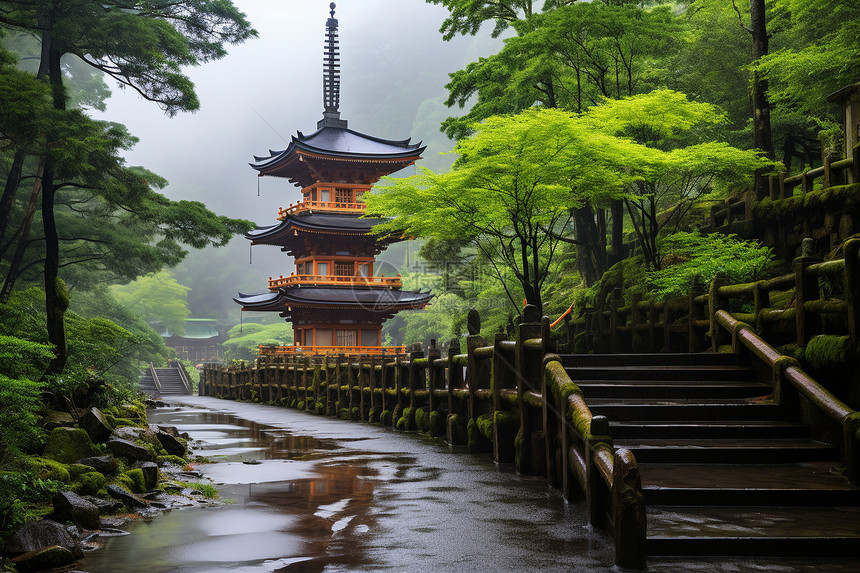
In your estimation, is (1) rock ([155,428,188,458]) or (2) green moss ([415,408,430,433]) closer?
(1) rock ([155,428,188,458])

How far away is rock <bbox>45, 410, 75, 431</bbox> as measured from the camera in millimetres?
9469

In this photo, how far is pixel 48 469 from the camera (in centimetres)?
755

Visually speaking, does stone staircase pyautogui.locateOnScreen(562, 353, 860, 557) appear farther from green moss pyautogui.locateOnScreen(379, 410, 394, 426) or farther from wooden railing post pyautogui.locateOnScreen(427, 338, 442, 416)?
green moss pyautogui.locateOnScreen(379, 410, 394, 426)

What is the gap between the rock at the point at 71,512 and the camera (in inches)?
261

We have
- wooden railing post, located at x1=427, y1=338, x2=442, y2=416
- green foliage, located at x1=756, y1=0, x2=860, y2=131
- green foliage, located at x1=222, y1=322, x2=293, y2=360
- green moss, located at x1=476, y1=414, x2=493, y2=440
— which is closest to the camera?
Answer: green moss, located at x1=476, y1=414, x2=493, y2=440

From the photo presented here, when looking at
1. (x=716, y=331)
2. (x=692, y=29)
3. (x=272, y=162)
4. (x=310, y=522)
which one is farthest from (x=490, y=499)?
(x=272, y=162)

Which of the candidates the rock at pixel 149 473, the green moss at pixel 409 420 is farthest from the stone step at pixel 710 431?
the green moss at pixel 409 420

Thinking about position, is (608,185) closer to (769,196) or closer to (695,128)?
(769,196)

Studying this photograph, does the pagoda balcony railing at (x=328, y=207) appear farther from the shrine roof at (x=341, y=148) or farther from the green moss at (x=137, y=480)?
the green moss at (x=137, y=480)

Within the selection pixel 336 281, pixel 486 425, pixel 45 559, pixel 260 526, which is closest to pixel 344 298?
pixel 336 281

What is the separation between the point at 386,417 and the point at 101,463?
35.5 ft

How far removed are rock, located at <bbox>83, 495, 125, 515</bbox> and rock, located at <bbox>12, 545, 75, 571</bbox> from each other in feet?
5.78

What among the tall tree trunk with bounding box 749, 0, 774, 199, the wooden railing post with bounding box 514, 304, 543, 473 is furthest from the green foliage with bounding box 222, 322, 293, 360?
the wooden railing post with bounding box 514, 304, 543, 473

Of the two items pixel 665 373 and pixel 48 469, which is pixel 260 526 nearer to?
pixel 48 469
